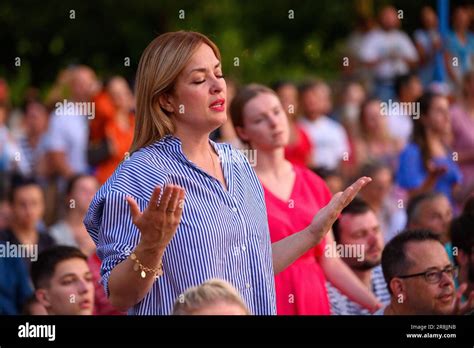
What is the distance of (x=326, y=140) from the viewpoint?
460 inches

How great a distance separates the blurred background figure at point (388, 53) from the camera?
13602 millimetres

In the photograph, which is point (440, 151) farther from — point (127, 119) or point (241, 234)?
point (241, 234)

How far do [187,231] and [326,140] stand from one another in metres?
7.25

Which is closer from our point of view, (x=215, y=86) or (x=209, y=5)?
(x=215, y=86)

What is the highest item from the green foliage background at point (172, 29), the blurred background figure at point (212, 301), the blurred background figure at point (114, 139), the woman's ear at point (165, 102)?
the green foliage background at point (172, 29)

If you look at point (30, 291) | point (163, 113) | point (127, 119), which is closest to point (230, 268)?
point (163, 113)

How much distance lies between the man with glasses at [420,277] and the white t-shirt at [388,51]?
7715 mm

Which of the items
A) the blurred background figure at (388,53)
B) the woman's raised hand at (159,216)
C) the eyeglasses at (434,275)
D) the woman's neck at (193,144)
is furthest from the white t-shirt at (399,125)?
the woman's raised hand at (159,216)

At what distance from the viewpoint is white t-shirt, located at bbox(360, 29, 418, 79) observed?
13672 millimetres

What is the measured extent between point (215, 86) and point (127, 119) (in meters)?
6.48

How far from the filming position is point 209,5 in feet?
54.1

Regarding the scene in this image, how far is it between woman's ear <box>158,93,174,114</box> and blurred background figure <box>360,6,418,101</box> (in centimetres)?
883

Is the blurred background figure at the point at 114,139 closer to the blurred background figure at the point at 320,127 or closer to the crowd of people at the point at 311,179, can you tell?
the crowd of people at the point at 311,179

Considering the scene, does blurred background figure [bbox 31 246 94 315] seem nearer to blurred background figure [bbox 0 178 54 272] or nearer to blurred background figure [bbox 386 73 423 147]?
blurred background figure [bbox 0 178 54 272]
